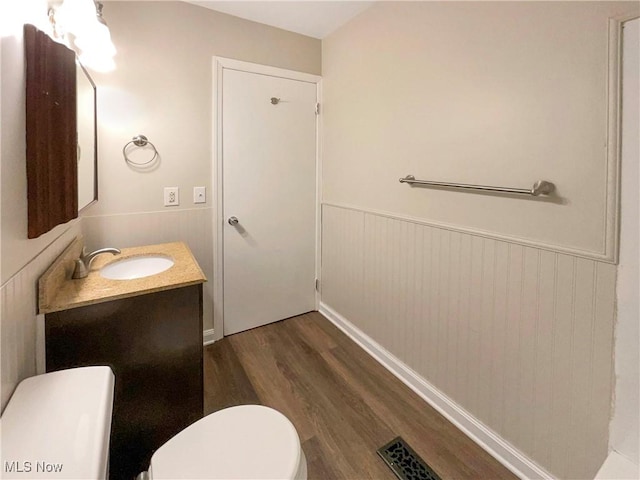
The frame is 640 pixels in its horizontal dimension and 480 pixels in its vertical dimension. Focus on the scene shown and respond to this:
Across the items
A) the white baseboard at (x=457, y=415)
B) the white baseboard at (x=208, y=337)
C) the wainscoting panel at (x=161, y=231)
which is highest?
the wainscoting panel at (x=161, y=231)

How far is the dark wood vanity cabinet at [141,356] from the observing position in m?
1.17

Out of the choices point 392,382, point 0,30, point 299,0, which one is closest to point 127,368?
point 0,30

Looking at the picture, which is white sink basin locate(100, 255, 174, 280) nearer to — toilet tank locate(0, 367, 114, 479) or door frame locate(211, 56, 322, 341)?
door frame locate(211, 56, 322, 341)

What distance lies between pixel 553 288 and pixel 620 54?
0.80m

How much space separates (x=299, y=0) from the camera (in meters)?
1.98

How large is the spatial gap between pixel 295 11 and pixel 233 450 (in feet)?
7.96

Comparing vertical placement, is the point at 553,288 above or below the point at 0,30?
below

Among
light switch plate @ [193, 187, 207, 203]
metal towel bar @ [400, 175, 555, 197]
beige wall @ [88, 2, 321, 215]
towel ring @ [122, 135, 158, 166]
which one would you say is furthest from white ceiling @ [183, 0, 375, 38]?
metal towel bar @ [400, 175, 555, 197]

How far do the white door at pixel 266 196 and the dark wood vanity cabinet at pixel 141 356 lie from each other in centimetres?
96

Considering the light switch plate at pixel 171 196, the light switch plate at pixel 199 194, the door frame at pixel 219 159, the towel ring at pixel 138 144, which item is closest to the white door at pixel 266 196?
the door frame at pixel 219 159

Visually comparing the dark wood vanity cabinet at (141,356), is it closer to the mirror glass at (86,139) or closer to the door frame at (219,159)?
the mirror glass at (86,139)

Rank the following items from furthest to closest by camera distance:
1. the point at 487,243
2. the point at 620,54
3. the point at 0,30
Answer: the point at 487,243
the point at 620,54
the point at 0,30

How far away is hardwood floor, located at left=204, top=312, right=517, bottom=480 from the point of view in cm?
141

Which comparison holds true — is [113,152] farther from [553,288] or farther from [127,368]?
[553,288]
